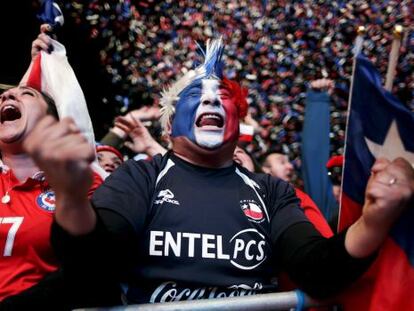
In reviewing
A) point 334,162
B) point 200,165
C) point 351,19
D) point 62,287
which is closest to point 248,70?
point 351,19

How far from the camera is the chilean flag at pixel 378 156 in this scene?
2328 mm

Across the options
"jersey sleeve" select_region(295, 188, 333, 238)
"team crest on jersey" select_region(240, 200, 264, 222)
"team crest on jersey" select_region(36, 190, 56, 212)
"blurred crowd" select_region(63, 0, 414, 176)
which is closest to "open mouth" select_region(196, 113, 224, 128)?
"team crest on jersey" select_region(240, 200, 264, 222)

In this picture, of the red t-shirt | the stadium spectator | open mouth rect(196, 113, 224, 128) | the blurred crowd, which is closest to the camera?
the red t-shirt

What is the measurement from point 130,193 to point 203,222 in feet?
0.85

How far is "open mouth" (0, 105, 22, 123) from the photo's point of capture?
2918mm

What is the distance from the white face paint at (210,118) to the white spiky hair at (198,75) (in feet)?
0.21

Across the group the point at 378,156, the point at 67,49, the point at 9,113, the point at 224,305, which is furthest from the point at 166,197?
the point at 67,49

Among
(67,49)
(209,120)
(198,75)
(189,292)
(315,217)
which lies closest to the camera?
(189,292)

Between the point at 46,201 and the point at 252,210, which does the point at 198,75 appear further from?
the point at 46,201

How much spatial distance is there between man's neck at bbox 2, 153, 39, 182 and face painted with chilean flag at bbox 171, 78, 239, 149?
59cm

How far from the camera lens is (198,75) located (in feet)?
9.40

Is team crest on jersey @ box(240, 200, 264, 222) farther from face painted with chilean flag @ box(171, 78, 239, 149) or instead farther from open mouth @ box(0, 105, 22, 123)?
open mouth @ box(0, 105, 22, 123)

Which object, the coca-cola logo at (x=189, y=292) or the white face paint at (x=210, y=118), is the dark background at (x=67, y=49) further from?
the coca-cola logo at (x=189, y=292)

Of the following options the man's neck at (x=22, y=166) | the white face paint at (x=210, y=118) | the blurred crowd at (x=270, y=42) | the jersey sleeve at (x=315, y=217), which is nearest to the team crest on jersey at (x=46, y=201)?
the man's neck at (x=22, y=166)
